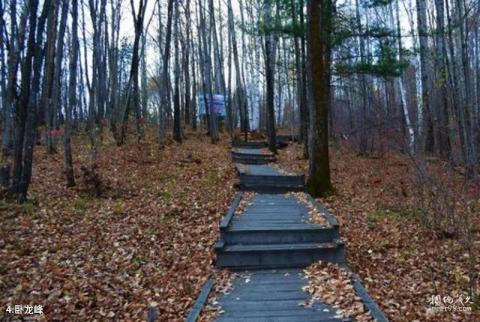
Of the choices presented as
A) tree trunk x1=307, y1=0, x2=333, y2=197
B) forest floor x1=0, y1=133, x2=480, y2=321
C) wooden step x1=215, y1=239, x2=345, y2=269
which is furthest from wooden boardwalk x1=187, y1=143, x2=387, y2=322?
tree trunk x1=307, y1=0, x2=333, y2=197


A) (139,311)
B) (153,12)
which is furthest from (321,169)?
(153,12)

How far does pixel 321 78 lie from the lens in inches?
414

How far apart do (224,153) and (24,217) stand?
11389 mm

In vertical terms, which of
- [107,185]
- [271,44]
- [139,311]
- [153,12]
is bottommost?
[139,311]

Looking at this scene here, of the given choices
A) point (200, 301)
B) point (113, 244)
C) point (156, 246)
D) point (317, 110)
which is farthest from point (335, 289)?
point (317, 110)

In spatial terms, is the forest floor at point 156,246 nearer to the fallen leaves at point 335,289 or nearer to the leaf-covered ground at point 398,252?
the leaf-covered ground at point 398,252

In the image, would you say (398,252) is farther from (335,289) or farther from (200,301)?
(200,301)

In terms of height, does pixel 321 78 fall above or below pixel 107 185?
above

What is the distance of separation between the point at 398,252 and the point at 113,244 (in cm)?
499

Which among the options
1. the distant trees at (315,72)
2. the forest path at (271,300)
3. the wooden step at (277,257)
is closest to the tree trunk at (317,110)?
the distant trees at (315,72)

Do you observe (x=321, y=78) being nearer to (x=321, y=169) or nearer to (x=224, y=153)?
(x=321, y=169)

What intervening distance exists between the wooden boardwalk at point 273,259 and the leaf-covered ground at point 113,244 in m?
0.46

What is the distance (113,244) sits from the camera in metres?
7.42

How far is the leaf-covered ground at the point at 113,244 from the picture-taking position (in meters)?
5.45
